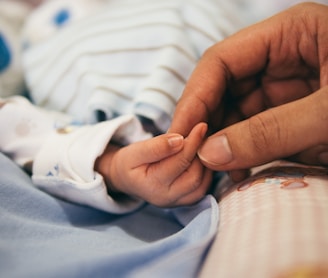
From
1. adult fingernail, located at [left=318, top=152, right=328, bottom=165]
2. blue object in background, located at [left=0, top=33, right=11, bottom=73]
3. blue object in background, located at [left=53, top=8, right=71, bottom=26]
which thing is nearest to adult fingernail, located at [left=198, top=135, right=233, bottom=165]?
adult fingernail, located at [left=318, top=152, right=328, bottom=165]

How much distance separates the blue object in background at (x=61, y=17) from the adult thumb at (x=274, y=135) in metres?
0.73

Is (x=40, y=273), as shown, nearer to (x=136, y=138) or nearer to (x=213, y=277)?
(x=213, y=277)

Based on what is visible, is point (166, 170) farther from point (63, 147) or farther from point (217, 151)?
point (63, 147)

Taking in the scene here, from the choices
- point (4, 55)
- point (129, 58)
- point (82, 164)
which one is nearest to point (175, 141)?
point (82, 164)

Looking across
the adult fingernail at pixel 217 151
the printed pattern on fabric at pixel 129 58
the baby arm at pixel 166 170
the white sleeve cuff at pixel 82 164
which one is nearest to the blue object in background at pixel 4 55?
the printed pattern on fabric at pixel 129 58

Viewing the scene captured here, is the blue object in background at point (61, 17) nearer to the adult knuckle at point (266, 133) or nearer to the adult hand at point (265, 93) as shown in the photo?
the adult hand at point (265, 93)

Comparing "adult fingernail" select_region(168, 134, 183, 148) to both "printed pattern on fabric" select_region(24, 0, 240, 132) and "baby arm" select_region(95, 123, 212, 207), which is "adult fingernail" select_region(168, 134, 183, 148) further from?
"printed pattern on fabric" select_region(24, 0, 240, 132)

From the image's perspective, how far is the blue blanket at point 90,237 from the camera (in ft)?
1.16

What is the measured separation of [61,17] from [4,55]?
9.6 inches

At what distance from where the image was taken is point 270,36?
560mm

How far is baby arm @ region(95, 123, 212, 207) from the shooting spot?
48 cm

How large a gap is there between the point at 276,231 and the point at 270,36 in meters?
0.33

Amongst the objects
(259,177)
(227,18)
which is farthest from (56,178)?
(227,18)

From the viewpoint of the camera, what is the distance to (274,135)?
0.42 metres
